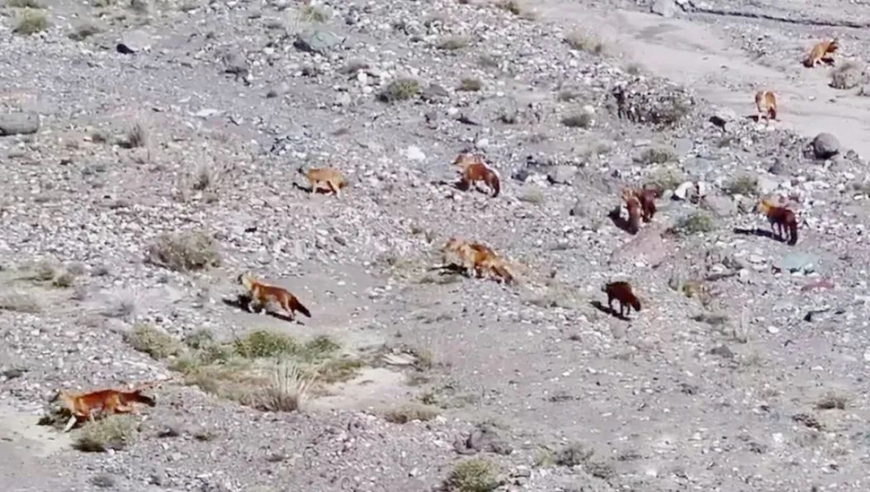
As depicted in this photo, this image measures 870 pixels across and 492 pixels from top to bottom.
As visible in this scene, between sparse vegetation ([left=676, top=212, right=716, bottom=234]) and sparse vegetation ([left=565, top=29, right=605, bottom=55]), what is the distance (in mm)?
8628

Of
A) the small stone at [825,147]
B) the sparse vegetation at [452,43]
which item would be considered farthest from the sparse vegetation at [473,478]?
the sparse vegetation at [452,43]

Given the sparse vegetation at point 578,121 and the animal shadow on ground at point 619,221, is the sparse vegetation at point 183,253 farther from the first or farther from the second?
the sparse vegetation at point 578,121

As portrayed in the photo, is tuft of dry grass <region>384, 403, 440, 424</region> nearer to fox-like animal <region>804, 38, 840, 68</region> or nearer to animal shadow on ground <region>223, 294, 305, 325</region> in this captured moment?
animal shadow on ground <region>223, 294, 305, 325</region>

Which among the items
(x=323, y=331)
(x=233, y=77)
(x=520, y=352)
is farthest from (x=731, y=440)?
(x=233, y=77)

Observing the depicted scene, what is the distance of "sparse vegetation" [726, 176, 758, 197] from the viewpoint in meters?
22.0

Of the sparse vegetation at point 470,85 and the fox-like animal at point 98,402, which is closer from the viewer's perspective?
the fox-like animal at point 98,402

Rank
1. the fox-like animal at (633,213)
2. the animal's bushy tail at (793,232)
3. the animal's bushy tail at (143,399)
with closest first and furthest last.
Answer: the animal's bushy tail at (143,399) < the animal's bushy tail at (793,232) < the fox-like animal at (633,213)

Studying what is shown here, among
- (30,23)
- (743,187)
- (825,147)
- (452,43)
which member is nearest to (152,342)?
(743,187)

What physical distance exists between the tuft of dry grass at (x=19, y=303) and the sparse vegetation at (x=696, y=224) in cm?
857

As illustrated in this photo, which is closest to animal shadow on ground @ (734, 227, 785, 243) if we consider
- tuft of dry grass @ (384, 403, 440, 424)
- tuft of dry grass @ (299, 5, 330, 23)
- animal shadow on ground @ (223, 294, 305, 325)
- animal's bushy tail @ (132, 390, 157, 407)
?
animal shadow on ground @ (223, 294, 305, 325)

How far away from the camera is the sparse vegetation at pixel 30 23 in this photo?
27172mm

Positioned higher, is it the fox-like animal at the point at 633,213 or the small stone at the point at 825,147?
the fox-like animal at the point at 633,213

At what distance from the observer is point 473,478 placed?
12.8m

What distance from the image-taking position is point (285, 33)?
27547 mm
